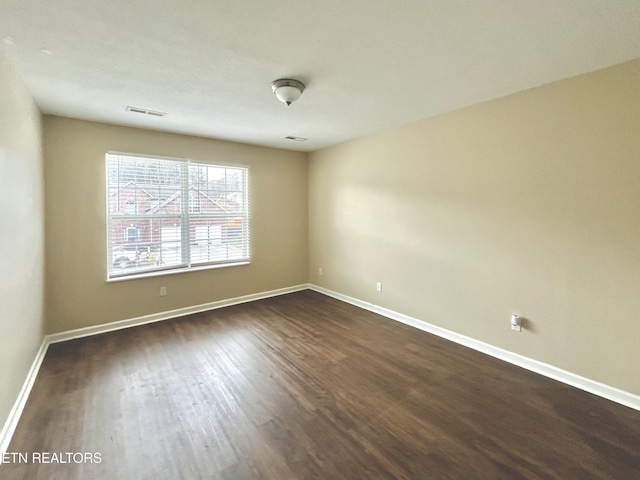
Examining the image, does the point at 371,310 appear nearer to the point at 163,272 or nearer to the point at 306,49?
the point at 163,272

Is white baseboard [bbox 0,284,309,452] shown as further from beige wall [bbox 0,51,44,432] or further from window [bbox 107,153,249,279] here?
window [bbox 107,153,249,279]

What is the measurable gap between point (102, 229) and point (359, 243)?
3.35 metres

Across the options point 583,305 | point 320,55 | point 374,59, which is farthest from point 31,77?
point 583,305

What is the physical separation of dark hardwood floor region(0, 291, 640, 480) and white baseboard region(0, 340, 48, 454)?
5 centimetres

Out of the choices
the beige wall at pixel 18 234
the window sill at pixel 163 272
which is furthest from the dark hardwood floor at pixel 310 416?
the window sill at pixel 163 272

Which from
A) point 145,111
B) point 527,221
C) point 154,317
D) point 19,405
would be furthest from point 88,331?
point 527,221

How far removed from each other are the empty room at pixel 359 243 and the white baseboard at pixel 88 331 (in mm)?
29

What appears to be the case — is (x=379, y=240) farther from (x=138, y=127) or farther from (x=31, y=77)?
(x=31, y=77)

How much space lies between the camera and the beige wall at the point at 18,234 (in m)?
1.84

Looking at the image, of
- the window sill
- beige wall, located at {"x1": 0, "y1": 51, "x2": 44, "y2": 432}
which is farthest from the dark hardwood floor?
the window sill

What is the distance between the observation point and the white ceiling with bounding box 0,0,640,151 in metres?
1.56

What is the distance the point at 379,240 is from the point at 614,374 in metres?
2.56

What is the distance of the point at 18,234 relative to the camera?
215 centimetres

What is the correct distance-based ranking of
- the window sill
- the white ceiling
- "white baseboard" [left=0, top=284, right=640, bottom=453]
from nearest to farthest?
the white ceiling < "white baseboard" [left=0, top=284, right=640, bottom=453] < the window sill
